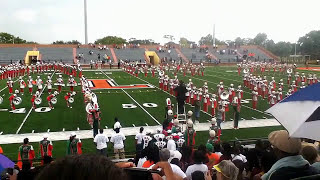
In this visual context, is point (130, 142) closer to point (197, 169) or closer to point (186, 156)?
point (186, 156)

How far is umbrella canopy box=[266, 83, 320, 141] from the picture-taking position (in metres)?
3.07

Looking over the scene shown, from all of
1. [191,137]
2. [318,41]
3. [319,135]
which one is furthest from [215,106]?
[318,41]

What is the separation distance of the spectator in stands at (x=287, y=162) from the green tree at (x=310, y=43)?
7512 centimetres

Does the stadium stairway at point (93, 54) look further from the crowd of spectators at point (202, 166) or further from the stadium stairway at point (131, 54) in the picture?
the crowd of spectators at point (202, 166)

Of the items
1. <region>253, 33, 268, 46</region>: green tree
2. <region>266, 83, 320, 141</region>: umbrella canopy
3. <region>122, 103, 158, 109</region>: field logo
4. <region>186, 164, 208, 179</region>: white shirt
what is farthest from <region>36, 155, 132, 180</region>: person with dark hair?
<region>253, 33, 268, 46</region>: green tree

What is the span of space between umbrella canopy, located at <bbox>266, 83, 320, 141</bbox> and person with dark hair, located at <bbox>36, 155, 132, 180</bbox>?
7.25 ft

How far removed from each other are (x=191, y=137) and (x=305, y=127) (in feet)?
20.4

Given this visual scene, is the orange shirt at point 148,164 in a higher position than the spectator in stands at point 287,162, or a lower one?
lower

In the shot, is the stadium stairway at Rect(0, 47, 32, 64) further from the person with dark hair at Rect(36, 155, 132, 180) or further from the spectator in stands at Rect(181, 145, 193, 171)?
the person with dark hair at Rect(36, 155, 132, 180)

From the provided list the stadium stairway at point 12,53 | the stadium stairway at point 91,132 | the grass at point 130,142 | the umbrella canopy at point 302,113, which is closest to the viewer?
the umbrella canopy at point 302,113

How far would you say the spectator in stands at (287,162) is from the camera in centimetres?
273

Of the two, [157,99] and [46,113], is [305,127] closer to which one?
[46,113]

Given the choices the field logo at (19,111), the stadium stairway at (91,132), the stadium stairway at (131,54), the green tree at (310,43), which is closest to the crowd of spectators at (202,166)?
the stadium stairway at (91,132)

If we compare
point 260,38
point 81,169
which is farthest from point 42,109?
point 260,38
